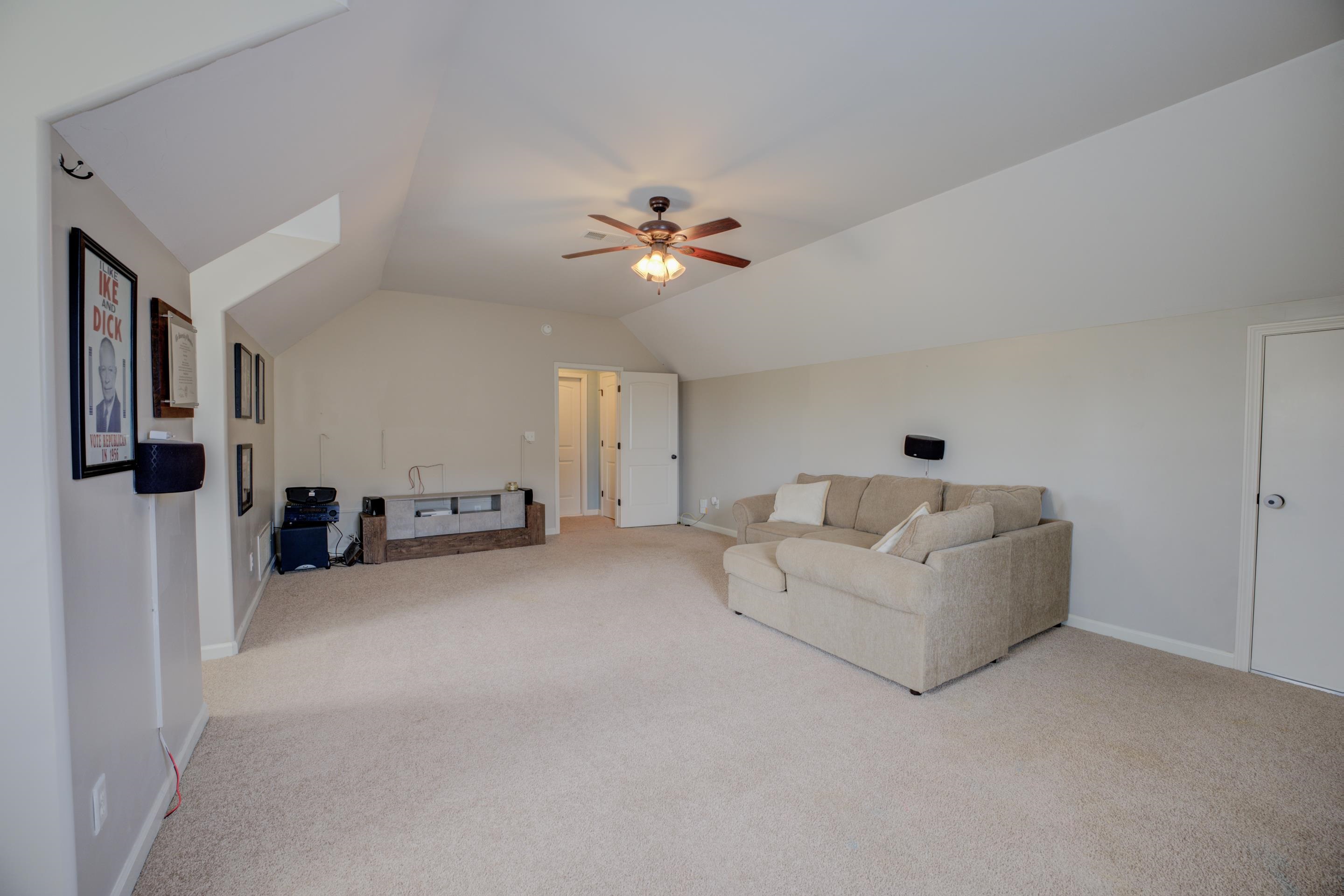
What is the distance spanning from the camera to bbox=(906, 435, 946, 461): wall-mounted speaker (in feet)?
14.5

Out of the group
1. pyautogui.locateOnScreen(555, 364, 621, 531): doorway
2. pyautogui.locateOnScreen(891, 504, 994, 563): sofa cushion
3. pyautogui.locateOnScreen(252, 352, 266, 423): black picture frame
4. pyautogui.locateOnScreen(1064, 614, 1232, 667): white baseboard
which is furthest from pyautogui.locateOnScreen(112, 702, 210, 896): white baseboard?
pyautogui.locateOnScreen(555, 364, 621, 531): doorway

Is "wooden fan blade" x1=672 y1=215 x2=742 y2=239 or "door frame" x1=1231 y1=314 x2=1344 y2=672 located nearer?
"wooden fan blade" x1=672 y1=215 x2=742 y2=239

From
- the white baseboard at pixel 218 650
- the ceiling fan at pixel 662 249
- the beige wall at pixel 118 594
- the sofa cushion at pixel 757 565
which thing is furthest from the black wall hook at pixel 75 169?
the sofa cushion at pixel 757 565

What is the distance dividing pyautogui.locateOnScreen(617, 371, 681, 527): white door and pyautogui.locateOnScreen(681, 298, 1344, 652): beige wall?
118 inches

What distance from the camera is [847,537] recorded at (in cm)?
454

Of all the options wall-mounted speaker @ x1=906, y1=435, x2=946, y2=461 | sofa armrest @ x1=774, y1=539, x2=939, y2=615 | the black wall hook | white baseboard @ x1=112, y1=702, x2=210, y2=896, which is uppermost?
the black wall hook

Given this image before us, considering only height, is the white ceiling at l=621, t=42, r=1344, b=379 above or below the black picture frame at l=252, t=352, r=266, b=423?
above

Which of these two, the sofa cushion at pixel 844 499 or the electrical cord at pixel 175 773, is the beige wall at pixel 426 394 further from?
the electrical cord at pixel 175 773

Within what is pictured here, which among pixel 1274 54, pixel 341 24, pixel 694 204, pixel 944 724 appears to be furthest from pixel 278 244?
pixel 1274 54

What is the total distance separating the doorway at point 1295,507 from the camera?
9.41ft

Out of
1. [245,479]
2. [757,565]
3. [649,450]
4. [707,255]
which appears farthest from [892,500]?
[245,479]

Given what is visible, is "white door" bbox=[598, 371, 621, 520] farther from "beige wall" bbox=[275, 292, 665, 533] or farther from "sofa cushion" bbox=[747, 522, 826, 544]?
"sofa cushion" bbox=[747, 522, 826, 544]

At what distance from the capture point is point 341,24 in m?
1.60

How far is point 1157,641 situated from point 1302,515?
3.32 ft
